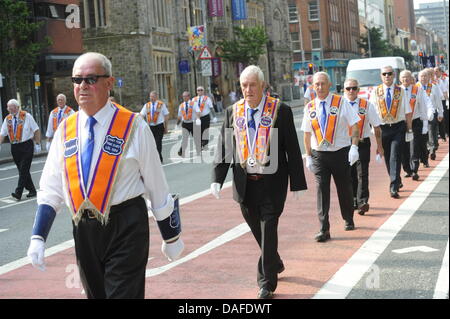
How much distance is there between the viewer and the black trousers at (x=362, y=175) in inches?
423

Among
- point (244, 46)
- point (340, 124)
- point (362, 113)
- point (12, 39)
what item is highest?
point (244, 46)

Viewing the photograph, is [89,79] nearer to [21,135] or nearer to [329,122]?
[329,122]

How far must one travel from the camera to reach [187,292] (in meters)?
6.75

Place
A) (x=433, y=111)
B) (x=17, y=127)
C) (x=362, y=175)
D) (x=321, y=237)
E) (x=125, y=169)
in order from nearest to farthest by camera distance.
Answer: (x=125, y=169), (x=321, y=237), (x=362, y=175), (x=17, y=127), (x=433, y=111)

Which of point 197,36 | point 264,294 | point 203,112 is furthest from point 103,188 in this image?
point 197,36

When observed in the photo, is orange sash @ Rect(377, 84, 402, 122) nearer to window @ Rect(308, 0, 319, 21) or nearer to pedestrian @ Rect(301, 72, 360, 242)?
pedestrian @ Rect(301, 72, 360, 242)

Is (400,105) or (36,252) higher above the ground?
(400,105)

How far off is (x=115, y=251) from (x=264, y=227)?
7.98 ft

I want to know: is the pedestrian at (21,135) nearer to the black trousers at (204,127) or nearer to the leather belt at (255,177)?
the black trousers at (204,127)

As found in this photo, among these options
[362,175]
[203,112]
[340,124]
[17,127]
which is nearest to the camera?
[340,124]

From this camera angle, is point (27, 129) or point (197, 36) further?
point (197, 36)

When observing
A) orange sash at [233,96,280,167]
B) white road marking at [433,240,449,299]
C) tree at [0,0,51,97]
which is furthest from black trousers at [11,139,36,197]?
tree at [0,0,51,97]

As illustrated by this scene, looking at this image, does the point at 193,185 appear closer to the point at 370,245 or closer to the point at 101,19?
the point at 370,245

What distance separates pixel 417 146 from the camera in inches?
574
